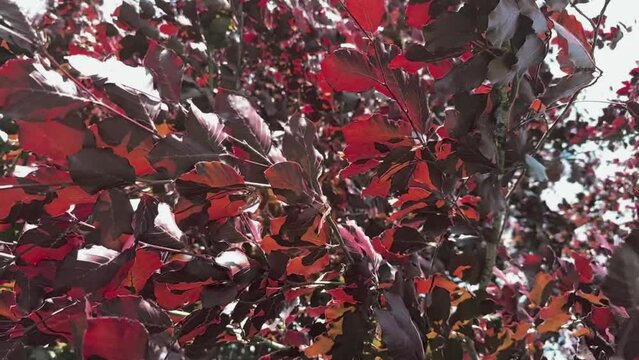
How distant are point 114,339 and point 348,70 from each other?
1.77ft

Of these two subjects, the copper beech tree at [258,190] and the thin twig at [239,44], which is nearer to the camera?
the copper beech tree at [258,190]

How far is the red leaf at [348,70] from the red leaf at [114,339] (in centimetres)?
49

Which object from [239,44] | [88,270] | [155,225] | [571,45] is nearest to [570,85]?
[571,45]

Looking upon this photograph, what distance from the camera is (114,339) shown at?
0.65m

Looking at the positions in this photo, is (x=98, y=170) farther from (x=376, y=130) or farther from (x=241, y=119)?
(x=376, y=130)

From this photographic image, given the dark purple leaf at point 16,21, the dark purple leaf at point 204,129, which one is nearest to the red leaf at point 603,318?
the dark purple leaf at point 204,129

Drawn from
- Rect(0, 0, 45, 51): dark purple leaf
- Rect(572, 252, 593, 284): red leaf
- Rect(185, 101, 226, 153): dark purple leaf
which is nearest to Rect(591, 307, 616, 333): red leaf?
Rect(572, 252, 593, 284): red leaf

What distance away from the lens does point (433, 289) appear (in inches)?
42.9

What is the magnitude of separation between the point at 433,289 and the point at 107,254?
63 cm

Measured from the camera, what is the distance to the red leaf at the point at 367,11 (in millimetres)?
870

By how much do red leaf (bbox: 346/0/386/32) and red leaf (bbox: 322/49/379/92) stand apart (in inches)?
1.9

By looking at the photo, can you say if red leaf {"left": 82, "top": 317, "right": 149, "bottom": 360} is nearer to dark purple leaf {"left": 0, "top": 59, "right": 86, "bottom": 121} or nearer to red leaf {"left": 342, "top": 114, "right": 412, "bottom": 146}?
dark purple leaf {"left": 0, "top": 59, "right": 86, "bottom": 121}

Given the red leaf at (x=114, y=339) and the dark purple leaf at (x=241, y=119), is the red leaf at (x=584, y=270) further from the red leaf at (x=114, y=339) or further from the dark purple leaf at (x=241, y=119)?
the red leaf at (x=114, y=339)

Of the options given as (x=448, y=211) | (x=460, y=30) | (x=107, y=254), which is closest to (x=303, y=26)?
(x=448, y=211)
